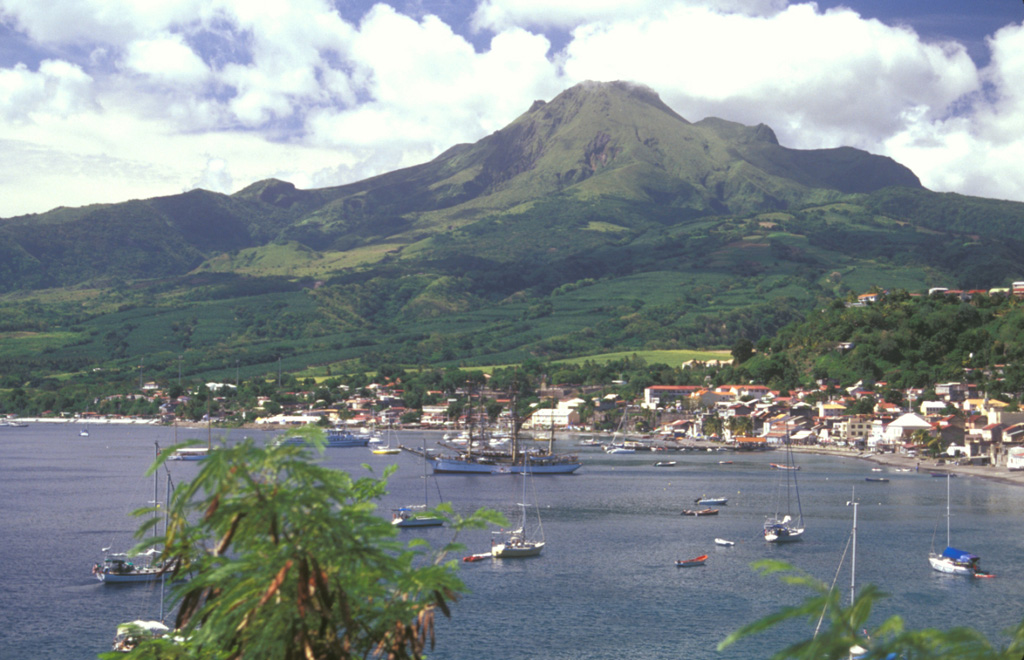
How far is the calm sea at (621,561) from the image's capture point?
32.2 metres

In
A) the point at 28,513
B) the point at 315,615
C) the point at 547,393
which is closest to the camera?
the point at 315,615

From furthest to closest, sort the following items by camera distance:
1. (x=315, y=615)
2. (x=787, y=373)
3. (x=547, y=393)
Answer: (x=547, y=393), (x=787, y=373), (x=315, y=615)

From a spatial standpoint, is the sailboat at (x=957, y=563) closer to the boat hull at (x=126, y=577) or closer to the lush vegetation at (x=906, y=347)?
the boat hull at (x=126, y=577)

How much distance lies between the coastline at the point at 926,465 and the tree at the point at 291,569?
78.2 m

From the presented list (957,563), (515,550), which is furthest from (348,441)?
(957,563)

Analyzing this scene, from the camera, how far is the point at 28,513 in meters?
58.9

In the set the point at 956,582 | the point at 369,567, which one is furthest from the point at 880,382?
the point at 369,567

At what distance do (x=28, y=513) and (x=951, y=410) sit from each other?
289 ft

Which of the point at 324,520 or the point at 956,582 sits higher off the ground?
the point at 324,520

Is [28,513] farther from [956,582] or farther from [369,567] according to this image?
[369,567]

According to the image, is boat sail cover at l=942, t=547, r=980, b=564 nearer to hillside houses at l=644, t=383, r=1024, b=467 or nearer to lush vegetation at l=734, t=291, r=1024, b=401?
hillside houses at l=644, t=383, r=1024, b=467

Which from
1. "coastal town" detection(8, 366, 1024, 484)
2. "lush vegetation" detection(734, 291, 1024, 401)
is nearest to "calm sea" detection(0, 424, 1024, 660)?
"coastal town" detection(8, 366, 1024, 484)

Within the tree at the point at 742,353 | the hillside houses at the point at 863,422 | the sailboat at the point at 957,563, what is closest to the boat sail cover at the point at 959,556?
the sailboat at the point at 957,563

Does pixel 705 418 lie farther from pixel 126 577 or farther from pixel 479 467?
pixel 126 577
